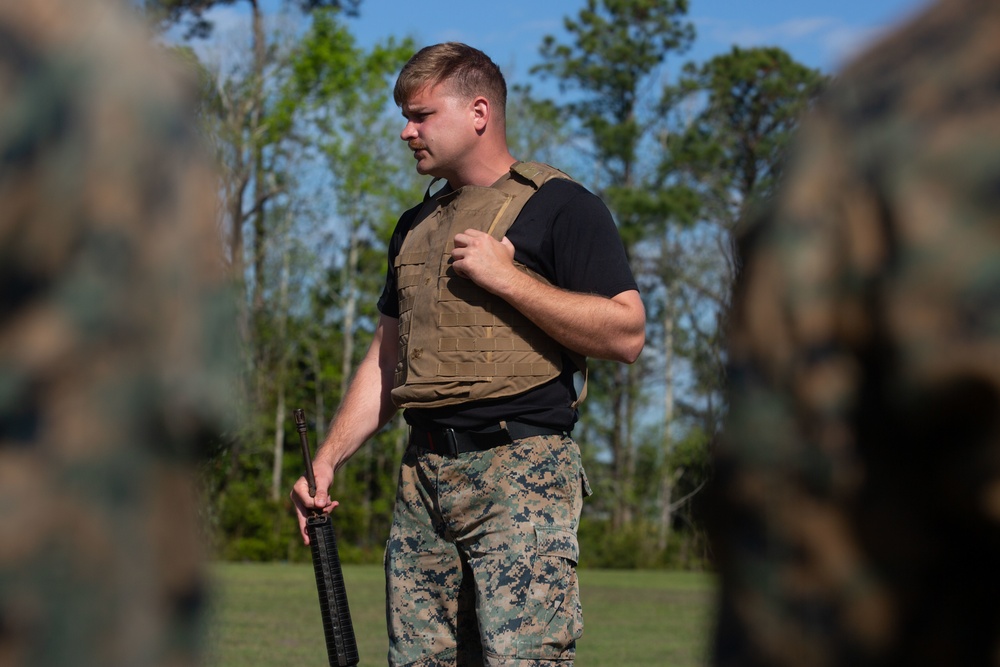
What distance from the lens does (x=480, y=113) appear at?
14.2 ft

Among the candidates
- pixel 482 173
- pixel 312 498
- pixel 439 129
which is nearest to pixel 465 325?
pixel 482 173

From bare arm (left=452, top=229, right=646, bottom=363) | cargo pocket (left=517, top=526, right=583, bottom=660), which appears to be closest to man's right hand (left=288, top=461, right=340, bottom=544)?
cargo pocket (left=517, top=526, right=583, bottom=660)

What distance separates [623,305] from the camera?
3.91 m

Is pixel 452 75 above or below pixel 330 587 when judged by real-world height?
above

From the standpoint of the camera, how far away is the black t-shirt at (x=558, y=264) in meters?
3.96

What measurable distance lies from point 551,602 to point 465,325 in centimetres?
82

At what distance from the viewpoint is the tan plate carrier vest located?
13.0 ft

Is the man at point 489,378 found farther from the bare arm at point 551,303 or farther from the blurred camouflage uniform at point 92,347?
the blurred camouflage uniform at point 92,347

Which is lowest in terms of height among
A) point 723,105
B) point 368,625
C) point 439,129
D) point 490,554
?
point 368,625

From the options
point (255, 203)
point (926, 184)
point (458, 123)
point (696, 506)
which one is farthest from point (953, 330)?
point (255, 203)

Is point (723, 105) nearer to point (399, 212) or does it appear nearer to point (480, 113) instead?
point (399, 212)

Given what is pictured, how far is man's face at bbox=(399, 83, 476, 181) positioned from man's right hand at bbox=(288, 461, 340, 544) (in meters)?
1.00

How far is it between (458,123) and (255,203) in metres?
33.6

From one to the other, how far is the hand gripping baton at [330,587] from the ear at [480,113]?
3.42 ft
